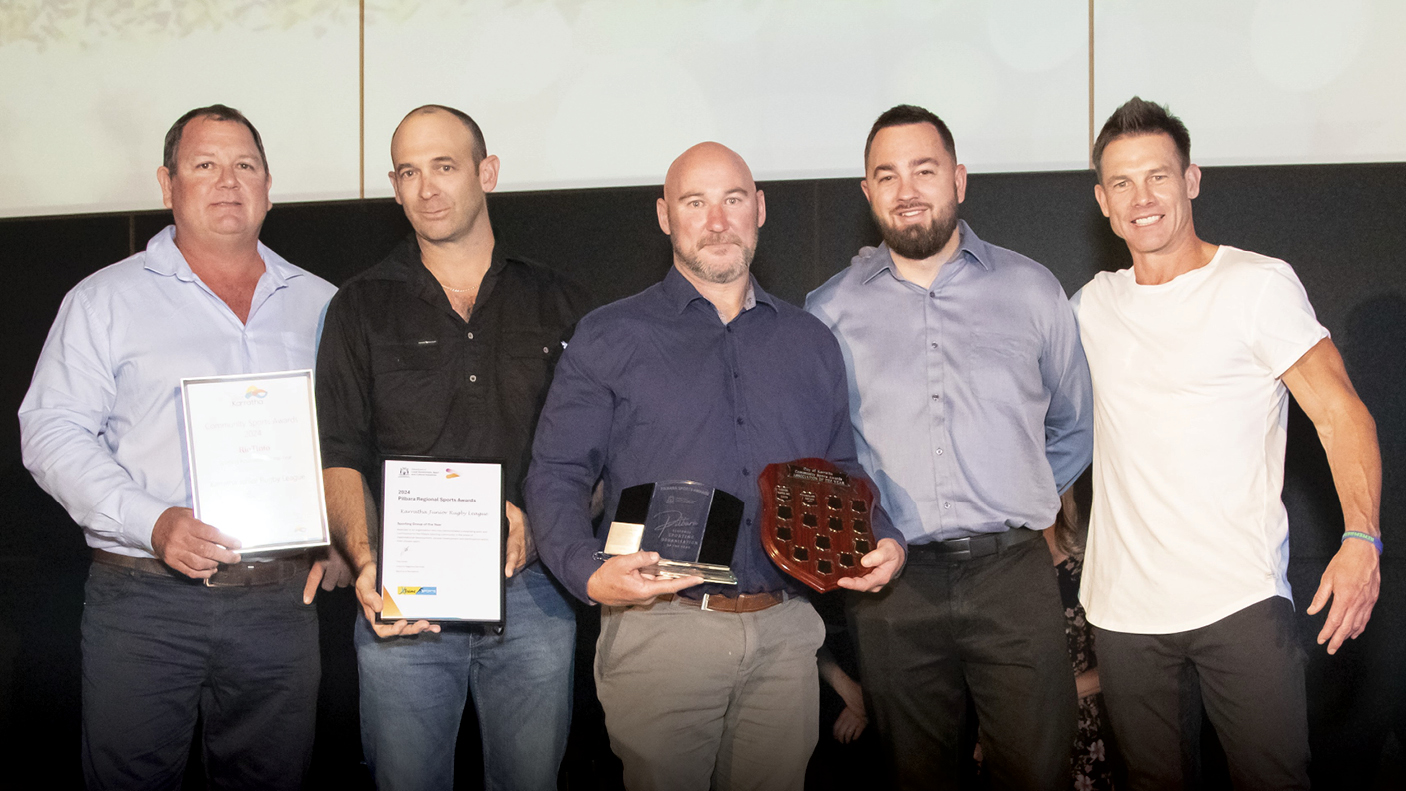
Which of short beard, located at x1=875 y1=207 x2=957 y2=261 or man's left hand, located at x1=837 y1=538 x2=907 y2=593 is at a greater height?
short beard, located at x1=875 y1=207 x2=957 y2=261

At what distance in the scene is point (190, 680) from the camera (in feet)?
8.32

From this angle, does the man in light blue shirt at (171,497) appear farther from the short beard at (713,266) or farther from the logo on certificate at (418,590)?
the short beard at (713,266)

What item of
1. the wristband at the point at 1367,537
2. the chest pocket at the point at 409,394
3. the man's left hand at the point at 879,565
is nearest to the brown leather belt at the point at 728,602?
the man's left hand at the point at 879,565

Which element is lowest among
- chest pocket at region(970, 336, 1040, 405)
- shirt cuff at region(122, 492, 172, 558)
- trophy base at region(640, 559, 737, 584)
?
trophy base at region(640, 559, 737, 584)

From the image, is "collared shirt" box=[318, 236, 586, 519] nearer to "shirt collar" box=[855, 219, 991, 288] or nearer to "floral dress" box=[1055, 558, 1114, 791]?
"shirt collar" box=[855, 219, 991, 288]

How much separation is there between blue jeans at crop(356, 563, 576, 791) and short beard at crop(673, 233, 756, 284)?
2.82 ft

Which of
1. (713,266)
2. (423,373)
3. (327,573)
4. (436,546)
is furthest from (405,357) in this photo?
(713,266)

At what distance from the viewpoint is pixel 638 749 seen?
2.23m

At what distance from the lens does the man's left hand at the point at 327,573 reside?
2.58m

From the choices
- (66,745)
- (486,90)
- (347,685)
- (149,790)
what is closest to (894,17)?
(486,90)

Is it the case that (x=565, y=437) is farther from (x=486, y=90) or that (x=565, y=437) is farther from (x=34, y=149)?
(x=34, y=149)

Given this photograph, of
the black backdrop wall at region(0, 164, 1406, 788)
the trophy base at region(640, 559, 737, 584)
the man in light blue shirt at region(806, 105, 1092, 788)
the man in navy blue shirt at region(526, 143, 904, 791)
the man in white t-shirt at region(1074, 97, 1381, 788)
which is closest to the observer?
the trophy base at region(640, 559, 737, 584)

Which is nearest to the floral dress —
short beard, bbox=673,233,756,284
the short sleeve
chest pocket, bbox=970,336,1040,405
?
chest pocket, bbox=970,336,1040,405

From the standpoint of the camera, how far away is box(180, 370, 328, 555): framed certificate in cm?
235
